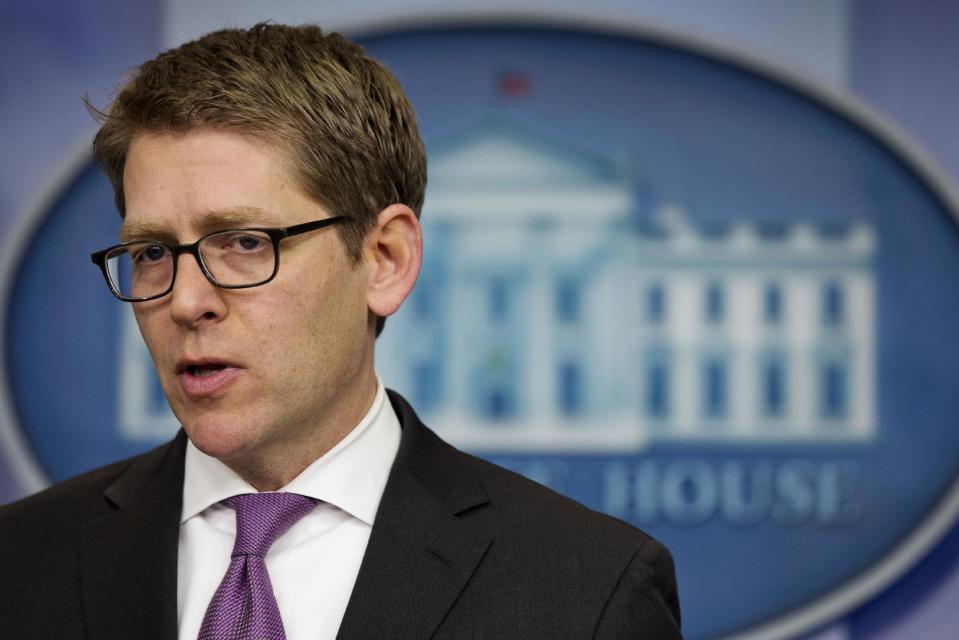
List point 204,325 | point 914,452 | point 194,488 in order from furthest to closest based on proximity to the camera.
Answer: point 914,452, point 194,488, point 204,325

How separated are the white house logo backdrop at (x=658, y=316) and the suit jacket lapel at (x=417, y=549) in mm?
926

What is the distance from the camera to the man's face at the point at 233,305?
50.2 inches

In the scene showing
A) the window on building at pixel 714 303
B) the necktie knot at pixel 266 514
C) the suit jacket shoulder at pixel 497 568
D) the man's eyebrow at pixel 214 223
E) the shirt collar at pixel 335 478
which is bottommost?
the suit jacket shoulder at pixel 497 568

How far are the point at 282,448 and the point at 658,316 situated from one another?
3.99 ft

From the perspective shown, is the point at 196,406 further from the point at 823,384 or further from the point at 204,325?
the point at 823,384

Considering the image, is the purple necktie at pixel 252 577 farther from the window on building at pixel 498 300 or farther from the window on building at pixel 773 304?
the window on building at pixel 773 304

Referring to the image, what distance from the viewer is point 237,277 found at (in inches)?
50.5

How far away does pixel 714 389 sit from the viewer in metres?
2.41

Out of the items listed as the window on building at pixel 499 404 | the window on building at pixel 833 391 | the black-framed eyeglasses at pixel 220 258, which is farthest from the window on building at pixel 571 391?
the black-framed eyeglasses at pixel 220 258

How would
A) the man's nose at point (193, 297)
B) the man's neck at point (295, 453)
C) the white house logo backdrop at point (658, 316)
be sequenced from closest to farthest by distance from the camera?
the man's nose at point (193, 297) < the man's neck at point (295, 453) < the white house logo backdrop at point (658, 316)

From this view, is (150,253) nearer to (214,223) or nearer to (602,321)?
(214,223)

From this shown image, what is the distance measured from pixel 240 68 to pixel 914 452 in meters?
1.69

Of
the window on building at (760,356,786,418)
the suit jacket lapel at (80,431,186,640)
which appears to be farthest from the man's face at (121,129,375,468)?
the window on building at (760,356,786,418)

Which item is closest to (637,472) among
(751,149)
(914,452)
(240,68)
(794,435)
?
(794,435)
